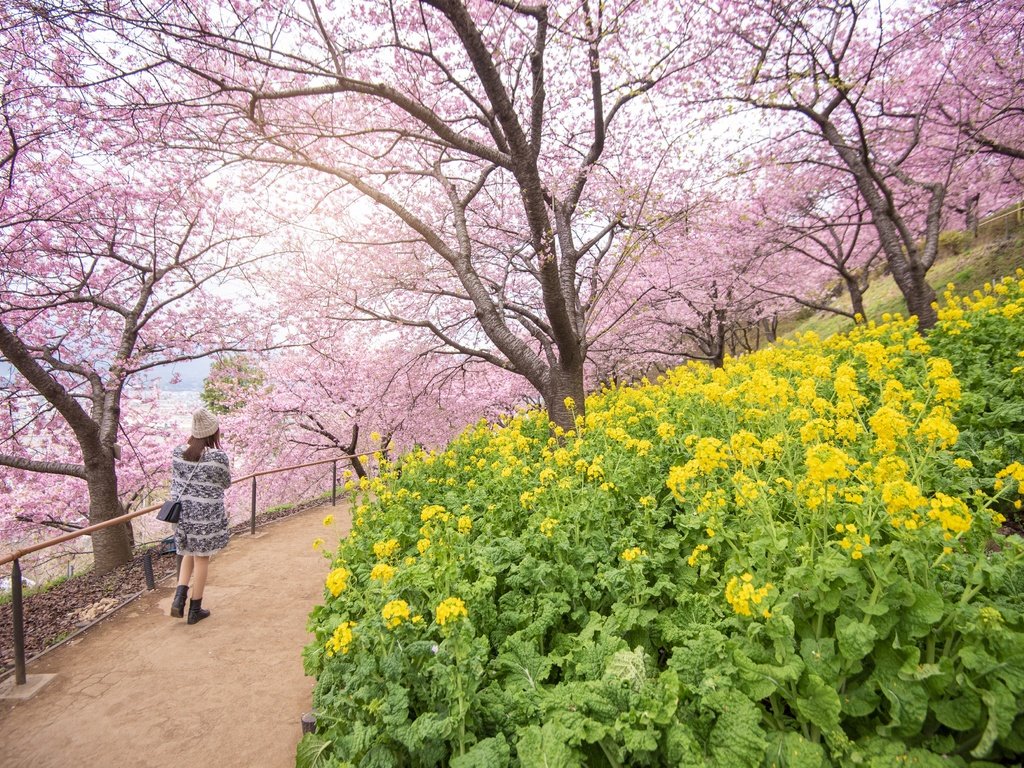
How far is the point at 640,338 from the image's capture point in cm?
1978

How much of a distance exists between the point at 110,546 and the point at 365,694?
28.8ft

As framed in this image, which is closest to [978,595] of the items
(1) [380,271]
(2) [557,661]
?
(2) [557,661]

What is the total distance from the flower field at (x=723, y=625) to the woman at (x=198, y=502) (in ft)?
7.40

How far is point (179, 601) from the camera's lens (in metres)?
5.25

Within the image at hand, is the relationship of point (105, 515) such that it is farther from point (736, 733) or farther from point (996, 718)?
point (996, 718)

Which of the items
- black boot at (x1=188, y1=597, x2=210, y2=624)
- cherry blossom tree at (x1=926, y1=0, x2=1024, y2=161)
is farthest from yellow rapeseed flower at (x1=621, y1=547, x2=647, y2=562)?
cherry blossom tree at (x1=926, y1=0, x2=1024, y2=161)

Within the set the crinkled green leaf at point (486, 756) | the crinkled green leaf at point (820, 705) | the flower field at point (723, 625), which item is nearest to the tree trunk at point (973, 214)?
the flower field at point (723, 625)

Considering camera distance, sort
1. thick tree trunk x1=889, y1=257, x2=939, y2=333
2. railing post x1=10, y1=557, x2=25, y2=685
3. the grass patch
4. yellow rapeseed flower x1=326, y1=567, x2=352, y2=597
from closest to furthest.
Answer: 1. yellow rapeseed flower x1=326, y1=567, x2=352, y2=597
2. railing post x1=10, y1=557, x2=25, y2=685
3. thick tree trunk x1=889, y1=257, x2=939, y2=333
4. the grass patch

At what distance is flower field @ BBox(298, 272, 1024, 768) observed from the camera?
168 cm

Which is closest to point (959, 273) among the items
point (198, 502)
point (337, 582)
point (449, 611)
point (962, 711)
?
point (962, 711)

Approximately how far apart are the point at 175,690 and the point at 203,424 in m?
2.58

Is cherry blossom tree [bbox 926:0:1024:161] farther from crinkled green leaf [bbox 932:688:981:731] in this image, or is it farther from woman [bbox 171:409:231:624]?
woman [bbox 171:409:231:624]

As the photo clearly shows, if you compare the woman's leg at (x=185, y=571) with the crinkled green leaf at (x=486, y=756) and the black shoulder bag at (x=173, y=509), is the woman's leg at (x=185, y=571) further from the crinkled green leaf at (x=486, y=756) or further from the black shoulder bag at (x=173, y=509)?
the crinkled green leaf at (x=486, y=756)

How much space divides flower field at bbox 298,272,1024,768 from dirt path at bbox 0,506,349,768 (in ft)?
3.91
